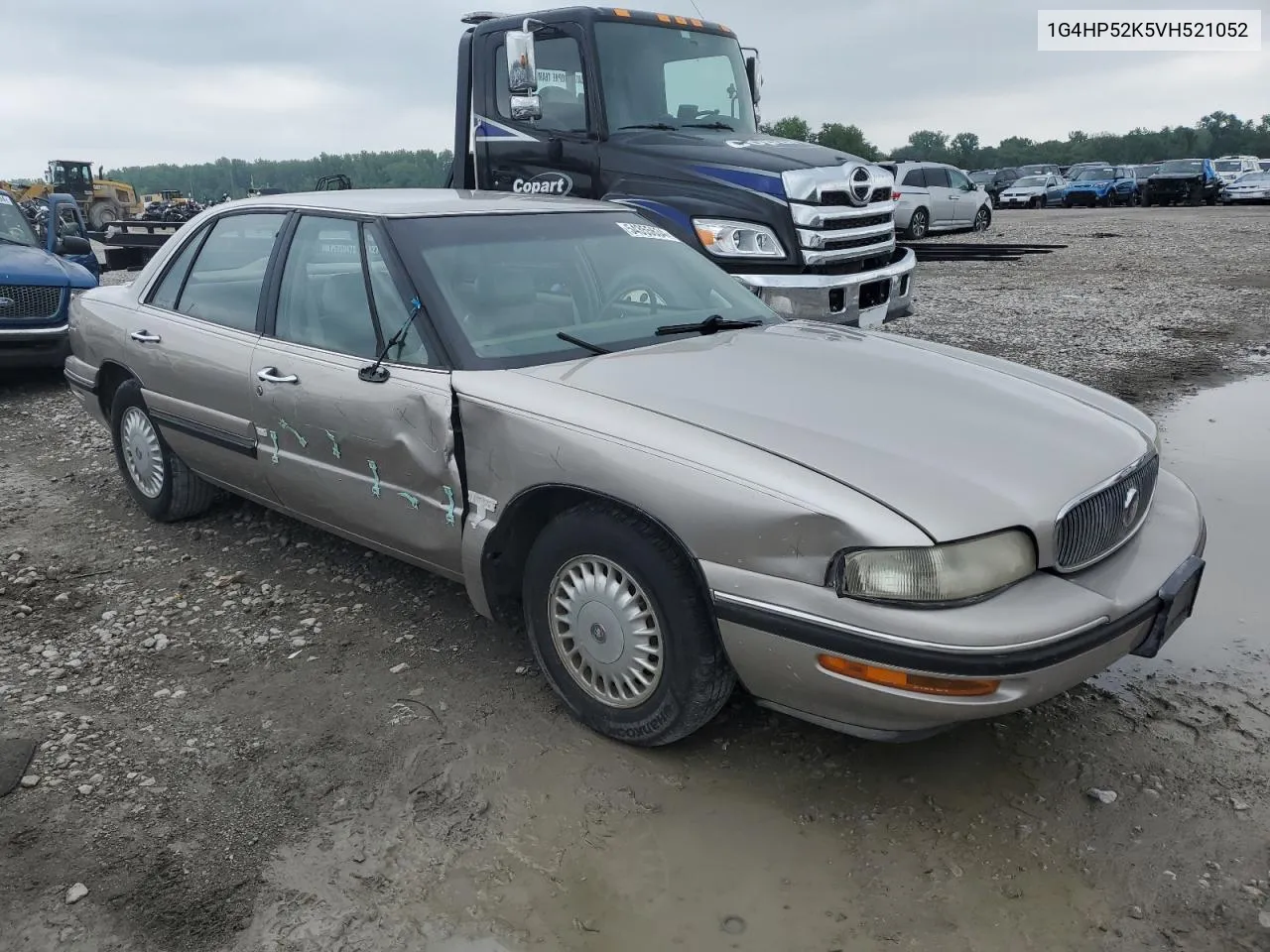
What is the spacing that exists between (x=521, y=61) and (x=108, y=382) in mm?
3335

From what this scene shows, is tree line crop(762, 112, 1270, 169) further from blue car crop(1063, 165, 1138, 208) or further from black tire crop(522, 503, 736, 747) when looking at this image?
black tire crop(522, 503, 736, 747)

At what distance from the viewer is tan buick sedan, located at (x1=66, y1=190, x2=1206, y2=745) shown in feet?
7.77

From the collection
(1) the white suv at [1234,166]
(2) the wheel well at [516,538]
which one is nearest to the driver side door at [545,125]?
(2) the wheel well at [516,538]

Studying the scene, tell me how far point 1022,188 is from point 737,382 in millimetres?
36594

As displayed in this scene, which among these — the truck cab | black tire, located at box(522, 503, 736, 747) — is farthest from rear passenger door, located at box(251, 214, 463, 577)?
the truck cab

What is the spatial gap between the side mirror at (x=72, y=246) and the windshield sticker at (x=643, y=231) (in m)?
7.00

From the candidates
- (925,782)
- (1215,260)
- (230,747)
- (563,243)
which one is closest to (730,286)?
(563,243)

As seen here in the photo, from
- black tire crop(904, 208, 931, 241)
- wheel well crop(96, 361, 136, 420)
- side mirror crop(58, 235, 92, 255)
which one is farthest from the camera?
black tire crop(904, 208, 931, 241)

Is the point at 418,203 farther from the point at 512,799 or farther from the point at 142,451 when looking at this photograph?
the point at 512,799

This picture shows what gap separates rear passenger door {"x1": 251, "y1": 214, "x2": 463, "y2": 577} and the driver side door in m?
3.39

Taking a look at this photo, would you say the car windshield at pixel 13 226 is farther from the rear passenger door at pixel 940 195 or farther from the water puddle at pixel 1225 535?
the rear passenger door at pixel 940 195

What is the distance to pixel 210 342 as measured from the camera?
13.4 ft

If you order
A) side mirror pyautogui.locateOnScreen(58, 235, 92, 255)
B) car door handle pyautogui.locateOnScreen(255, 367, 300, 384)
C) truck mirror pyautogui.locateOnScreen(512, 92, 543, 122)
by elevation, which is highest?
truck mirror pyautogui.locateOnScreen(512, 92, 543, 122)

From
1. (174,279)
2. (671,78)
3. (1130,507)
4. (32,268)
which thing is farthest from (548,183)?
(1130,507)
